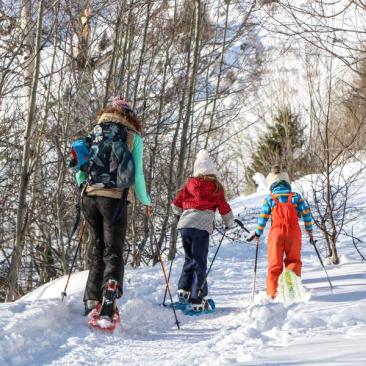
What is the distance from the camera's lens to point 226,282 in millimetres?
6828

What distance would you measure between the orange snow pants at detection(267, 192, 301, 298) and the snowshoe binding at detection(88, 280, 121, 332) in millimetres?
1831

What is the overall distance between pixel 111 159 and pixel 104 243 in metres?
0.74

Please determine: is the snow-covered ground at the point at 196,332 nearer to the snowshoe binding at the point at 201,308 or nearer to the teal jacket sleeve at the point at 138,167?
the snowshoe binding at the point at 201,308

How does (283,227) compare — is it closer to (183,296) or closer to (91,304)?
(183,296)

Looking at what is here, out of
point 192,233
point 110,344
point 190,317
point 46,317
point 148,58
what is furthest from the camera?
point 148,58

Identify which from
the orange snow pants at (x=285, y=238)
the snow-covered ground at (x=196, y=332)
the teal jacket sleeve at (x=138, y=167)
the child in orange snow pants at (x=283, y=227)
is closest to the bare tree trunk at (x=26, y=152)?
the snow-covered ground at (x=196, y=332)

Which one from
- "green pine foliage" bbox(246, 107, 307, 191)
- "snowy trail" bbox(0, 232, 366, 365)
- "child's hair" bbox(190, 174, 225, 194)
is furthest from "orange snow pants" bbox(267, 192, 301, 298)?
"green pine foliage" bbox(246, 107, 307, 191)

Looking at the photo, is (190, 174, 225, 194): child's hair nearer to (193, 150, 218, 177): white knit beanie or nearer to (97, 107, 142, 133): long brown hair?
(193, 150, 218, 177): white knit beanie

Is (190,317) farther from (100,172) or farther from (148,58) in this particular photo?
(148,58)

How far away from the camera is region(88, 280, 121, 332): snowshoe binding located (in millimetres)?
4020

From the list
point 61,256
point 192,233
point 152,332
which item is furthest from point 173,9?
point 152,332

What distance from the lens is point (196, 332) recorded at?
4.18 m

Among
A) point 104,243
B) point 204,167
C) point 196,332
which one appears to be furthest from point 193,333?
point 204,167

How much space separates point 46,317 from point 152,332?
2.77 ft
